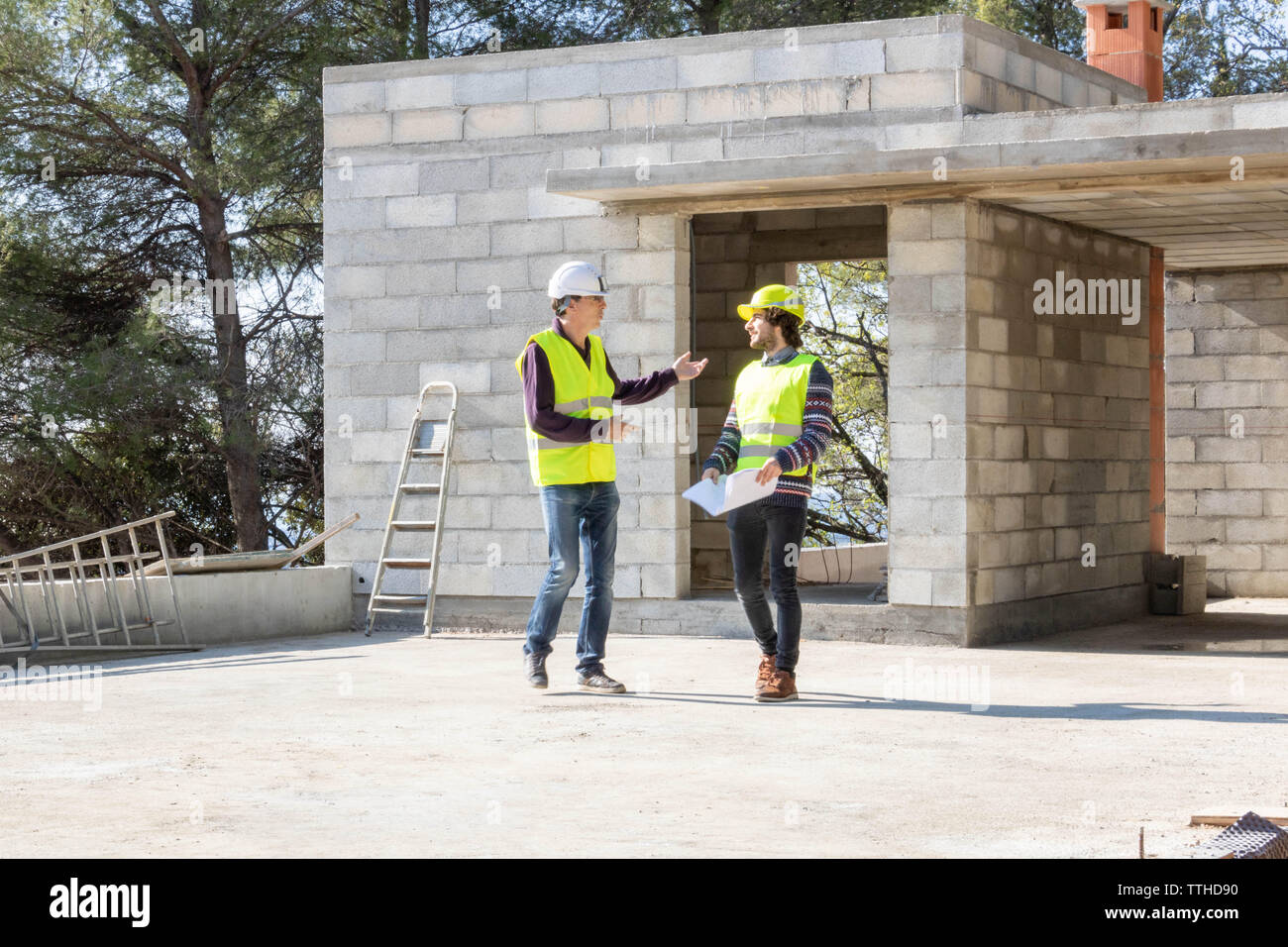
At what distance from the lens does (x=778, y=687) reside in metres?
7.79

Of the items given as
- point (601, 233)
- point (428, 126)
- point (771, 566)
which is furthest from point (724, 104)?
point (771, 566)

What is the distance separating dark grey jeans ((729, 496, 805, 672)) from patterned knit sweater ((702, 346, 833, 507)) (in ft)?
0.21

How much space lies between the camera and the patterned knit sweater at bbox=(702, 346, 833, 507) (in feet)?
24.6

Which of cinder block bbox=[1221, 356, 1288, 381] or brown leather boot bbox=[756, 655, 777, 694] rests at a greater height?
cinder block bbox=[1221, 356, 1288, 381]

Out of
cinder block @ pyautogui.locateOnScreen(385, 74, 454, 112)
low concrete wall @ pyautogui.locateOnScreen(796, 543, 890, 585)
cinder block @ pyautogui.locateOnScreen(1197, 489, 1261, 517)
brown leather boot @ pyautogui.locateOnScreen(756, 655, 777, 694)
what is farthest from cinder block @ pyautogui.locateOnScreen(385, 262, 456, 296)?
cinder block @ pyautogui.locateOnScreen(1197, 489, 1261, 517)

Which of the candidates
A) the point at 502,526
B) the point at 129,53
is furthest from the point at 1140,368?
the point at 129,53

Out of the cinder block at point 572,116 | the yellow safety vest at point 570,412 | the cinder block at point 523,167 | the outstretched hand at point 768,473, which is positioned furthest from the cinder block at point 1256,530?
the outstretched hand at point 768,473

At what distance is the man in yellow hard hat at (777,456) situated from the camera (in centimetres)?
756

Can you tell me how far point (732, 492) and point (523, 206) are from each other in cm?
433

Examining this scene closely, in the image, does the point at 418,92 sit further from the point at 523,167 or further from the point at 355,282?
the point at 355,282

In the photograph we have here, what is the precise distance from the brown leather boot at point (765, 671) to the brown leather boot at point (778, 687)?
0.01m

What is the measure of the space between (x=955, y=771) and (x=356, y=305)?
6.83 metres

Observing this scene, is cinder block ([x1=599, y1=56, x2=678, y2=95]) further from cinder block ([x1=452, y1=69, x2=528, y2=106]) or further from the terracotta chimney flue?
the terracotta chimney flue
